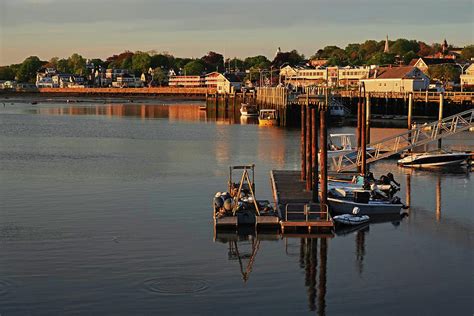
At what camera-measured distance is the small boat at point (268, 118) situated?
90.9 m

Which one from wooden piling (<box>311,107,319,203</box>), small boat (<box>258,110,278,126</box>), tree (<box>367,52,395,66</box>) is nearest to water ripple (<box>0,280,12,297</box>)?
wooden piling (<box>311,107,319,203</box>)

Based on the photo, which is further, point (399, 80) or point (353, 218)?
point (399, 80)

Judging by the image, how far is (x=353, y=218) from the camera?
2927cm

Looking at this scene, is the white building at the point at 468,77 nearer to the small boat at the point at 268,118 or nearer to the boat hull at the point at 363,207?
the small boat at the point at 268,118

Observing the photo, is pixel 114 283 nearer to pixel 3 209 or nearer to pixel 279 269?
pixel 279 269

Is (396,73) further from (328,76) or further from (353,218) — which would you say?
(353,218)

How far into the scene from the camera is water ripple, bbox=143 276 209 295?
Result: 68.8ft

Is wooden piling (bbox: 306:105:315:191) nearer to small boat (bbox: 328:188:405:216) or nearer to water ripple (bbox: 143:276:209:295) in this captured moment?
small boat (bbox: 328:188:405:216)

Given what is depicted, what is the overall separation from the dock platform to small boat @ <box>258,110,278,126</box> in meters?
54.8

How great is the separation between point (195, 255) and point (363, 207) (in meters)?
8.71

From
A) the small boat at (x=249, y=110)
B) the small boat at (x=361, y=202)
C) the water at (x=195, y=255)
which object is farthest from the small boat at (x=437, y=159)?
the small boat at (x=249, y=110)

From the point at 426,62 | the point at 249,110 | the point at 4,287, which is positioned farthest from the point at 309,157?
the point at 426,62

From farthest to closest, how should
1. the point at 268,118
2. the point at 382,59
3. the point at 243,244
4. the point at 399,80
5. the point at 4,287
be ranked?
1. the point at 382,59
2. the point at 399,80
3. the point at 268,118
4. the point at 243,244
5. the point at 4,287

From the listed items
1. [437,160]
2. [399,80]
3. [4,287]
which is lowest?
[4,287]
